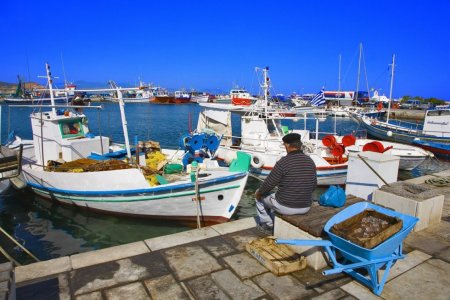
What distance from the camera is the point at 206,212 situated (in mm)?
9281

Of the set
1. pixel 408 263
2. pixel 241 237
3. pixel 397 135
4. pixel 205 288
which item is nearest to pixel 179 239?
pixel 241 237

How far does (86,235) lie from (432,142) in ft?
82.9

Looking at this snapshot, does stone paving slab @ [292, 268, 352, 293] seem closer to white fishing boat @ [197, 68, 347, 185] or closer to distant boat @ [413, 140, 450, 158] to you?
white fishing boat @ [197, 68, 347, 185]

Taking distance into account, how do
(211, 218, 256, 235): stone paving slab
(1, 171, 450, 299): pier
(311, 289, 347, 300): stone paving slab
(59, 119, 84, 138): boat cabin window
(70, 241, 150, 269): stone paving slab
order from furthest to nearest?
(59, 119, 84, 138): boat cabin window → (211, 218, 256, 235): stone paving slab → (70, 241, 150, 269): stone paving slab → (1, 171, 450, 299): pier → (311, 289, 347, 300): stone paving slab

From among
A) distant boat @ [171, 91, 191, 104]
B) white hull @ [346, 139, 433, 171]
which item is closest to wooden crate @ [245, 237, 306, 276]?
white hull @ [346, 139, 433, 171]

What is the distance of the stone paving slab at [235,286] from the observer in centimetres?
357

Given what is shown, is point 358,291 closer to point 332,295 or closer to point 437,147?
point 332,295

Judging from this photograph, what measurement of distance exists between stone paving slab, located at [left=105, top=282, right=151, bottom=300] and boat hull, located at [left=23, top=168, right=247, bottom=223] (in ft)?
16.2

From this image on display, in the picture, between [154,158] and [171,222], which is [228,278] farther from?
[154,158]

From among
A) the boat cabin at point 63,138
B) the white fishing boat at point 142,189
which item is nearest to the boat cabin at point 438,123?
the white fishing boat at point 142,189

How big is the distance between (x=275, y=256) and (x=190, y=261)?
1187 mm

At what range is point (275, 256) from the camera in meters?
4.15

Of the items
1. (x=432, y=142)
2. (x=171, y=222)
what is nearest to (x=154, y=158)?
(x=171, y=222)

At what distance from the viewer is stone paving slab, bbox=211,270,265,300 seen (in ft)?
11.7
